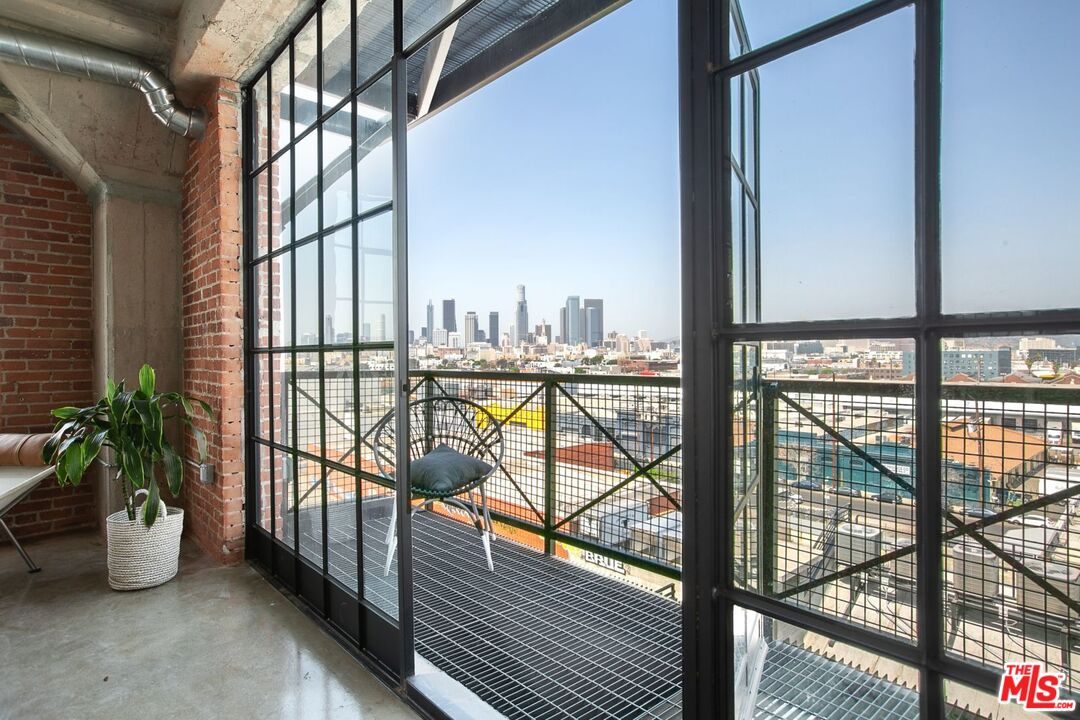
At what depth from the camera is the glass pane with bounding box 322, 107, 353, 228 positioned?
211 centimetres

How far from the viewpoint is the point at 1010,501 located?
0.73m

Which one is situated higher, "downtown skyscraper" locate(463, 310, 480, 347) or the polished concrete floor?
"downtown skyscraper" locate(463, 310, 480, 347)

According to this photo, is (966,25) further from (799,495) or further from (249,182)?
(249,182)

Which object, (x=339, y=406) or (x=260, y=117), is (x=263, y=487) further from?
(x=260, y=117)

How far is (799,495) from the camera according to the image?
3.08 feet

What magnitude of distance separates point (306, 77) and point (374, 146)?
71cm

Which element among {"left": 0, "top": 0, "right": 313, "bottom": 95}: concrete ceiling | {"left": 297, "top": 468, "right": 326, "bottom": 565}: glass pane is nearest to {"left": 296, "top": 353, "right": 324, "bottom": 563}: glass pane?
{"left": 297, "top": 468, "right": 326, "bottom": 565}: glass pane

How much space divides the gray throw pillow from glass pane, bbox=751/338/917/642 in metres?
1.91

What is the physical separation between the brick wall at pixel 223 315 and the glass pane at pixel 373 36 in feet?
3.86

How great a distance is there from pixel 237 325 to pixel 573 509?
202 centimetres

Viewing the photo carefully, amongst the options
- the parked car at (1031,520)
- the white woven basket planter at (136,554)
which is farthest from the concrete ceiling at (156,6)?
the parked car at (1031,520)

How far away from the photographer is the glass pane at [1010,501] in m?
0.69

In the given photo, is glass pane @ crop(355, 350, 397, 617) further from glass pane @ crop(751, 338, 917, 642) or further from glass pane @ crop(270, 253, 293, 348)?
glass pane @ crop(751, 338, 917, 642)

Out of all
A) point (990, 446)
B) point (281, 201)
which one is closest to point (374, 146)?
point (281, 201)
